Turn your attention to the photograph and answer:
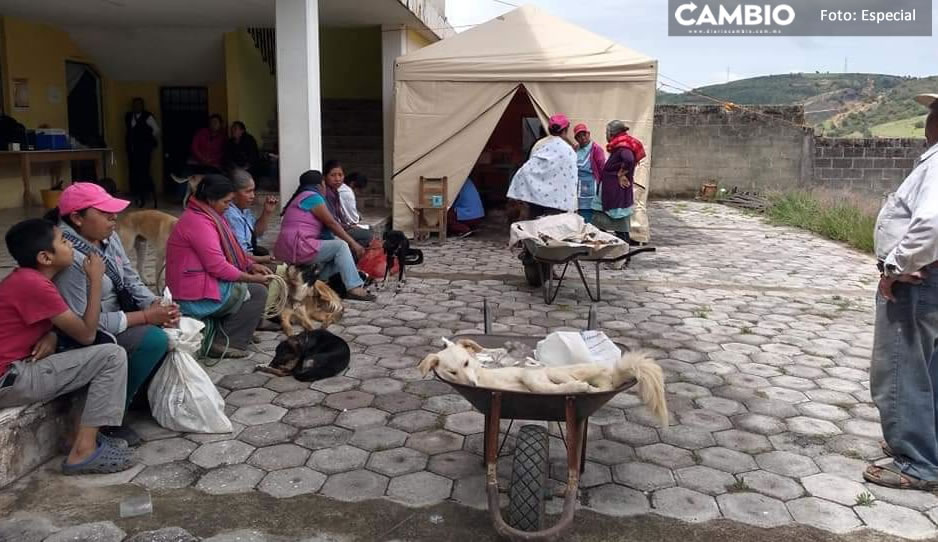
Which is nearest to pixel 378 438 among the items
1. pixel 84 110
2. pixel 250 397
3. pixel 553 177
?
pixel 250 397

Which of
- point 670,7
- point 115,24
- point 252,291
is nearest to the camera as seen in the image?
point 252,291

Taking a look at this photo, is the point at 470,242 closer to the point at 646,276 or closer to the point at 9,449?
the point at 646,276

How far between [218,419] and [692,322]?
382 cm

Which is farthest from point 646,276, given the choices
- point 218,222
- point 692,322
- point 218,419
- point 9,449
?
point 9,449

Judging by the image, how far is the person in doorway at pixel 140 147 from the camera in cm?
1157

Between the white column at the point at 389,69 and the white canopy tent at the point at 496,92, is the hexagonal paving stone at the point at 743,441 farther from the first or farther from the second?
the white column at the point at 389,69

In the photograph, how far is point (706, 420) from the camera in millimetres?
4125

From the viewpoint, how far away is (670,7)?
1491 cm

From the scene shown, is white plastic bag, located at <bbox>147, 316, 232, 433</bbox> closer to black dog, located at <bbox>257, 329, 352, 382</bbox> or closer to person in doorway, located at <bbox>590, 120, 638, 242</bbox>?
black dog, located at <bbox>257, 329, 352, 382</bbox>

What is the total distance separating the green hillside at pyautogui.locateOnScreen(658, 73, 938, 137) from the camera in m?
29.3

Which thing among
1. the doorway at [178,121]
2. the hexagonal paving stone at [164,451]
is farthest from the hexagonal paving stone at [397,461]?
the doorway at [178,121]

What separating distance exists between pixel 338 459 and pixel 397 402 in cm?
77

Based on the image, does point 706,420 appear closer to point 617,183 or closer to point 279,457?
point 279,457

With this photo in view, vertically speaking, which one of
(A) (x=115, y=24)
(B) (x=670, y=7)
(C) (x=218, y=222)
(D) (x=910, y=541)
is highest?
(B) (x=670, y=7)
